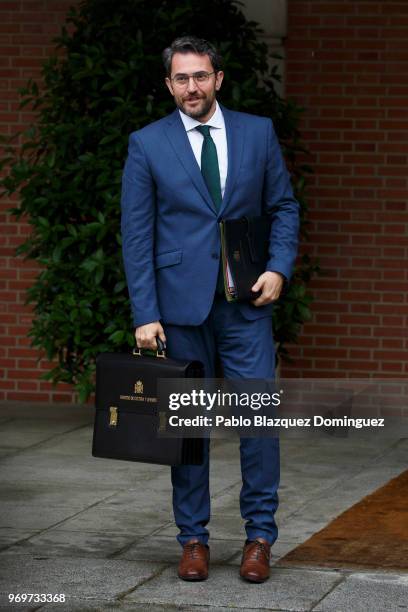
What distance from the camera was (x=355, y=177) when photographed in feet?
30.4

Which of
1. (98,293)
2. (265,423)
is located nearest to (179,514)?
(265,423)

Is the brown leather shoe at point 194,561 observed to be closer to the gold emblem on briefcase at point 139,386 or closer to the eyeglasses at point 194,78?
the gold emblem on briefcase at point 139,386

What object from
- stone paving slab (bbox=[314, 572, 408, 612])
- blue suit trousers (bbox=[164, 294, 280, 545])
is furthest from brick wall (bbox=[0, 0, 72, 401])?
stone paving slab (bbox=[314, 572, 408, 612])

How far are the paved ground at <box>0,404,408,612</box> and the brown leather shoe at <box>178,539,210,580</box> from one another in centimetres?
4

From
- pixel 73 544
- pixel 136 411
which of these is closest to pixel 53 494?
pixel 73 544

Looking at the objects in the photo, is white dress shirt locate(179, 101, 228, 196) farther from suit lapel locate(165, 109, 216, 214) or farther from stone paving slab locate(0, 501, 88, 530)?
stone paving slab locate(0, 501, 88, 530)

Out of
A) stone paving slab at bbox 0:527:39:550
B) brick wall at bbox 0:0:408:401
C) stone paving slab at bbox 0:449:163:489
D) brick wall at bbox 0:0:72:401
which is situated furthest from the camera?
brick wall at bbox 0:0:72:401

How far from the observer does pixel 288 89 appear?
9.30 metres

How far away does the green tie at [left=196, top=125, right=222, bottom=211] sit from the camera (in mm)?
5250

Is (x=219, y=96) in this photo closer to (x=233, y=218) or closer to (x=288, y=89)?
(x=288, y=89)

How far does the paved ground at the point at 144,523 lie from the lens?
16.4 ft

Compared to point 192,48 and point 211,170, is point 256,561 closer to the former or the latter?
point 211,170

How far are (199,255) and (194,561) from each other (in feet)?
3.77

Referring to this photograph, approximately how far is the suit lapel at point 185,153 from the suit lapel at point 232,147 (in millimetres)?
76
